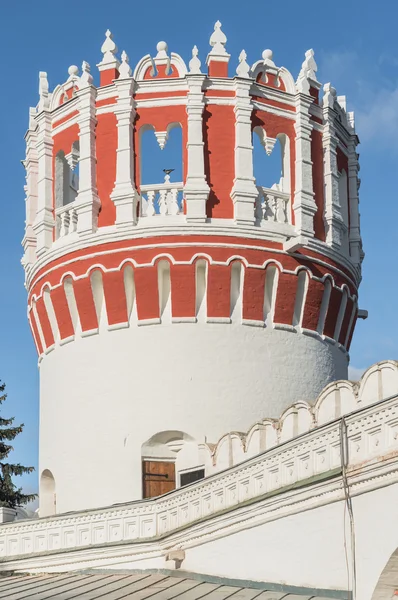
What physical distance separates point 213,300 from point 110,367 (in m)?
2.05

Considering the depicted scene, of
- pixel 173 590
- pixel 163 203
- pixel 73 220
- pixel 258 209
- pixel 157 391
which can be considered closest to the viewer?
pixel 173 590

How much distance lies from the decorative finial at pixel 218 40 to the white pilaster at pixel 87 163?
87.4 inches

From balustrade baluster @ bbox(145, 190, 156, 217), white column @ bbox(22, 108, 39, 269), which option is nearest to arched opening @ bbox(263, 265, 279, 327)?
balustrade baluster @ bbox(145, 190, 156, 217)

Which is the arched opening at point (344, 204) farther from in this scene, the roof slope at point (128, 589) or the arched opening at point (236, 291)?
the roof slope at point (128, 589)

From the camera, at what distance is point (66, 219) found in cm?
2031

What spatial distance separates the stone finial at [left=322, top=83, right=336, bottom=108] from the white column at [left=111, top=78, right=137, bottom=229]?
3.61 metres

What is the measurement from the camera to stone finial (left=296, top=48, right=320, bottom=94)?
67.0 feet

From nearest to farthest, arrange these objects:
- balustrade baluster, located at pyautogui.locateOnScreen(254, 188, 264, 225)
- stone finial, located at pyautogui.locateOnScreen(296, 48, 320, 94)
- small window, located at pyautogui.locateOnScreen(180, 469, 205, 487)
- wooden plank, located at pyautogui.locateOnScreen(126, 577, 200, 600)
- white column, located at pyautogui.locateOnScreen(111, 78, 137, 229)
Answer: wooden plank, located at pyautogui.locateOnScreen(126, 577, 200, 600) < small window, located at pyautogui.locateOnScreen(180, 469, 205, 487) < white column, located at pyautogui.locateOnScreen(111, 78, 137, 229) < balustrade baluster, located at pyautogui.locateOnScreen(254, 188, 264, 225) < stone finial, located at pyautogui.locateOnScreen(296, 48, 320, 94)

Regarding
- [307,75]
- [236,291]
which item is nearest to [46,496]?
[236,291]

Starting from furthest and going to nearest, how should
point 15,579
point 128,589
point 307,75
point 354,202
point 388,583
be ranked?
point 354,202 → point 307,75 → point 15,579 → point 128,589 → point 388,583

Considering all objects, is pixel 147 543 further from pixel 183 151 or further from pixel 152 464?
pixel 183 151

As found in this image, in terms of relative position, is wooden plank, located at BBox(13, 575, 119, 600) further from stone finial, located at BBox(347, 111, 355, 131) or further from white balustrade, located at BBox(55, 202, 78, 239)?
stone finial, located at BBox(347, 111, 355, 131)

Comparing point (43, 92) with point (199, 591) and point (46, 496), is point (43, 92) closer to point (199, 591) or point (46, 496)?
point (46, 496)

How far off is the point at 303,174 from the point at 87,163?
3.75 m
